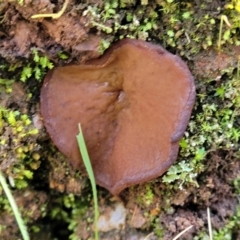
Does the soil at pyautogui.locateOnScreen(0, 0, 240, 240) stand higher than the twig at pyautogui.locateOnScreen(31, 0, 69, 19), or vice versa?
the twig at pyautogui.locateOnScreen(31, 0, 69, 19)

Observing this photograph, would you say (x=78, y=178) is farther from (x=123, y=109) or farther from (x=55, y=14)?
(x=55, y=14)

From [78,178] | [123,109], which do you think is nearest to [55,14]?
[123,109]

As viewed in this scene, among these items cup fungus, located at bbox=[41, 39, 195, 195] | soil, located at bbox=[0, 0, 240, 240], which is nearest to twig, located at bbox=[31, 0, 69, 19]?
soil, located at bbox=[0, 0, 240, 240]

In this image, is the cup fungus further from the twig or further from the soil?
the twig

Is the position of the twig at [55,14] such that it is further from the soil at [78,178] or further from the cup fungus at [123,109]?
the cup fungus at [123,109]

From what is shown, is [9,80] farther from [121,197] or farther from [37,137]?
[121,197]

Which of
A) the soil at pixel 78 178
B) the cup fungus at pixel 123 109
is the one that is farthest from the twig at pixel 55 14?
the cup fungus at pixel 123 109
